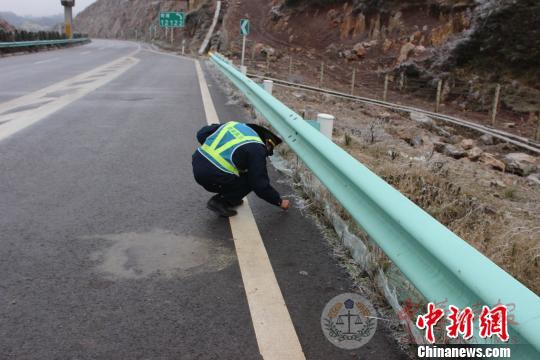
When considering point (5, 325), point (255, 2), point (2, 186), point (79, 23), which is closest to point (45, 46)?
point (255, 2)

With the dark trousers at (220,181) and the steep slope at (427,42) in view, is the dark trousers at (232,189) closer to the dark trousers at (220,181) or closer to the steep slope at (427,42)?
the dark trousers at (220,181)

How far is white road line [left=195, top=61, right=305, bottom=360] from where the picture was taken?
2447mm

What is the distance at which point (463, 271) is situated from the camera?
6.17ft

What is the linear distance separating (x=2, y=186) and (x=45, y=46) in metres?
35.6

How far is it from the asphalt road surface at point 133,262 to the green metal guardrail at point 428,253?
0.45 metres

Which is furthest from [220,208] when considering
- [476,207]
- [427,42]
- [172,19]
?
[172,19]

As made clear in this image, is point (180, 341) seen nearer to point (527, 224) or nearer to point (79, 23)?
point (527, 224)

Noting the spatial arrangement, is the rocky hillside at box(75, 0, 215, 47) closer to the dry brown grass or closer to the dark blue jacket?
the dry brown grass

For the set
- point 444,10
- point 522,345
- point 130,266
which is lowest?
point 130,266

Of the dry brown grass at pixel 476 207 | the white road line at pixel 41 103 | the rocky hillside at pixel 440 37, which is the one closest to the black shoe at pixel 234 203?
the dry brown grass at pixel 476 207

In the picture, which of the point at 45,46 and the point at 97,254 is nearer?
the point at 97,254

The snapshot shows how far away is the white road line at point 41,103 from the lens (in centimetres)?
793

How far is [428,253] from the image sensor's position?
7.13 feet

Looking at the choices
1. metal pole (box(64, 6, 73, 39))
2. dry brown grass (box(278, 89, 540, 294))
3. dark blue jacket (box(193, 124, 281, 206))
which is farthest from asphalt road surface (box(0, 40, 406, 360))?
metal pole (box(64, 6, 73, 39))
